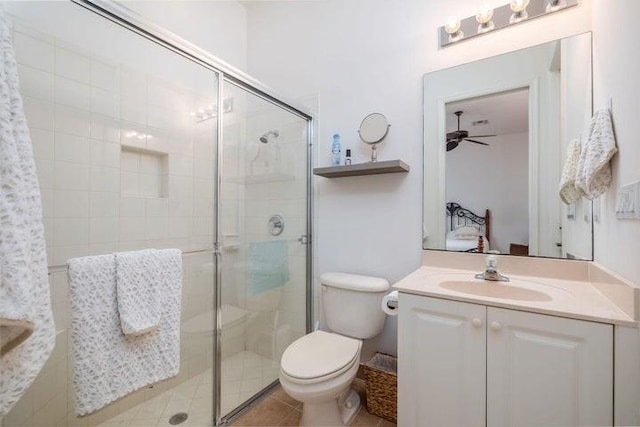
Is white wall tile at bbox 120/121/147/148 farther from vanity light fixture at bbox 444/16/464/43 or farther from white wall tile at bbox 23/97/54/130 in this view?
vanity light fixture at bbox 444/16/464/43

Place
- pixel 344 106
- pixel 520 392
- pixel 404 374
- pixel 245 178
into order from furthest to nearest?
pixel 344 106, pixel 245 178, pixel 404 374, pixel 520 392

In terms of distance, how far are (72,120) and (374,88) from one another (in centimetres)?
171

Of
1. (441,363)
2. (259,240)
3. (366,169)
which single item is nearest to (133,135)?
(259,240)

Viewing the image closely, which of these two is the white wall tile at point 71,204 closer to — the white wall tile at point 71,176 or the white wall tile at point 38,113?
the white wall tile at point 71,176

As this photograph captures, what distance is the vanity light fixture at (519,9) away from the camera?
1423 mm

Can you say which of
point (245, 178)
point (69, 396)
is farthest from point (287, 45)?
point (69, 396)

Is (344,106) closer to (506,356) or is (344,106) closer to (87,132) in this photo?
(87,132)

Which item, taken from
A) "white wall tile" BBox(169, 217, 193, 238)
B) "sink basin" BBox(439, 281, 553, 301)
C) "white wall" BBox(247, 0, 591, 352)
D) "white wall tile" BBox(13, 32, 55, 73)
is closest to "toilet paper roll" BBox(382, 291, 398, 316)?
"sink basin" BBox(439, 281, 553, 301)

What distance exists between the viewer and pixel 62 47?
139 centimetres

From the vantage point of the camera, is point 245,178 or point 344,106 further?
point 344,106

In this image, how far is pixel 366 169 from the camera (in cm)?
169

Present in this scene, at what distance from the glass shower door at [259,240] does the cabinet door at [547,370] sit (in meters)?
1.32

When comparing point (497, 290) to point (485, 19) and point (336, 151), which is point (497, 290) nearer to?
point (336, 151)

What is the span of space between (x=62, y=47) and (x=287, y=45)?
A: 1.44 meters
